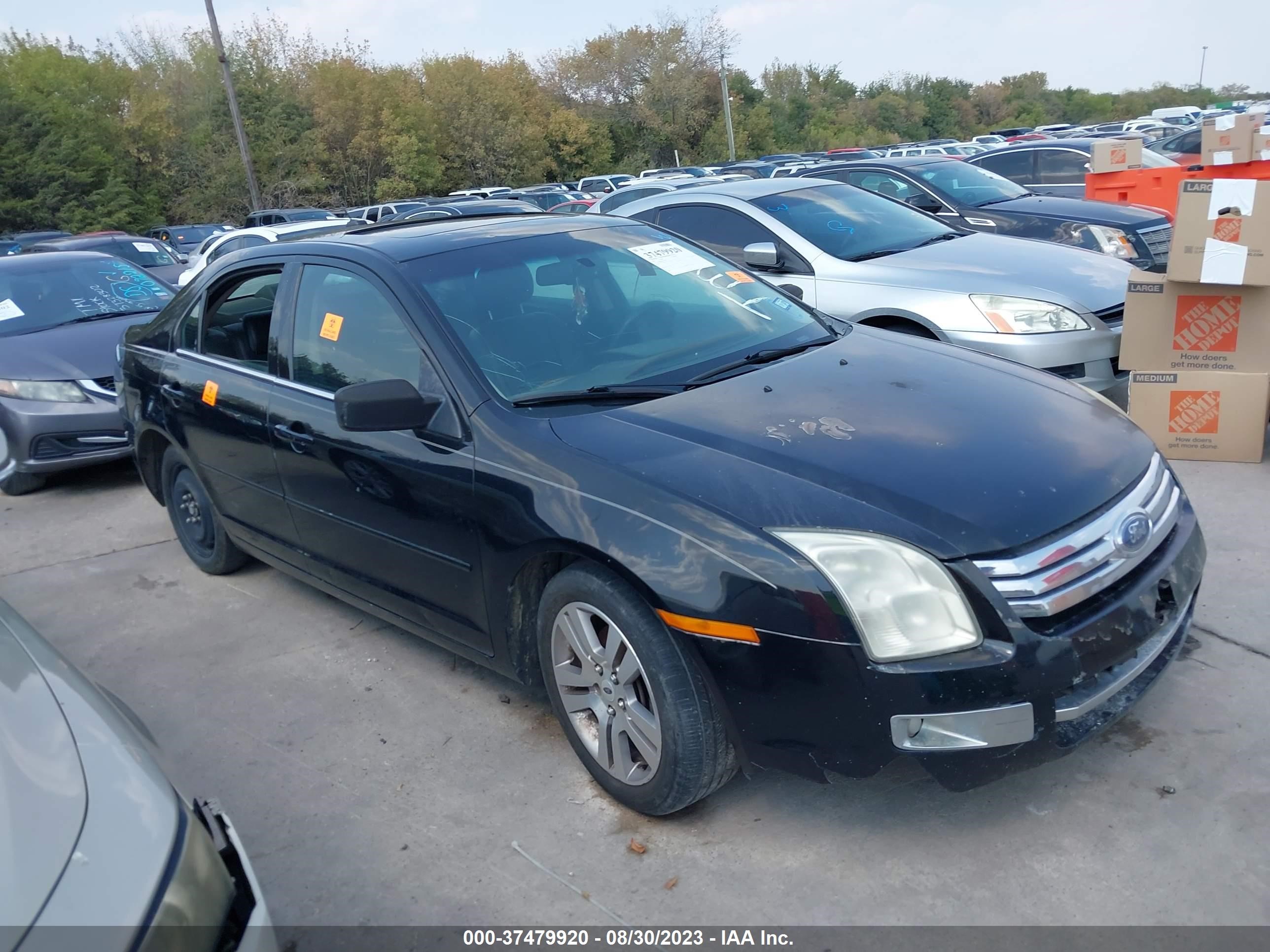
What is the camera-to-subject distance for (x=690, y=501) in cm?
266

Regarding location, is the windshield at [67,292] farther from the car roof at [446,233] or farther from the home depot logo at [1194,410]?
the home depot logo at [1194,410]

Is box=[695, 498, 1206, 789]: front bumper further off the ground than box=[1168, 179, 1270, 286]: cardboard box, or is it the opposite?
box=[1168, 179, 1270, 286]: cardboard box

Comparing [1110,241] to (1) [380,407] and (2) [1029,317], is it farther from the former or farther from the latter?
(1) [380,407]

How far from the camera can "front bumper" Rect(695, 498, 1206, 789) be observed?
7.95 ft

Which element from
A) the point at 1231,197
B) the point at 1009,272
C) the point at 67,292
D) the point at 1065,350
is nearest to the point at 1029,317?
the point at 1065,350

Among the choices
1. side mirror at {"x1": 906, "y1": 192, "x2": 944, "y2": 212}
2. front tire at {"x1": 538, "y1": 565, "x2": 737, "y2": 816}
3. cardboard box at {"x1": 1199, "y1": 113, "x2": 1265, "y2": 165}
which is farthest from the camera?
cardboard box at {"x1": 1199, "y1": 113, "x2": 1265, "y2": 165}

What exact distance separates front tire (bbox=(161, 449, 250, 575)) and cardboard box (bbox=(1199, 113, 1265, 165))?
9750 mm

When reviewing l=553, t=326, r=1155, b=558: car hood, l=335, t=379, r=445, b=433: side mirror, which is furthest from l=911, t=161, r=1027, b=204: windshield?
l=335, t=379, r=445, b=433: side mirror

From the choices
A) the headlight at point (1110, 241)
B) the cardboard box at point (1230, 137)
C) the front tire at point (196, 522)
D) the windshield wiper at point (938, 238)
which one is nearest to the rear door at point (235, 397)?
the front tire at point (196, 522)

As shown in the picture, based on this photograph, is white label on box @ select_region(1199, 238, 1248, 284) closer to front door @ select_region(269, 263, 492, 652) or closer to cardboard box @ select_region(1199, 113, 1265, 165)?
front door @ select_region(269, 263, 492, 652)

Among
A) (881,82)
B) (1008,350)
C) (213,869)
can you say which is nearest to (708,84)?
(881,82)

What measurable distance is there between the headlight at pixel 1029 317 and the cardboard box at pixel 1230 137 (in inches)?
239

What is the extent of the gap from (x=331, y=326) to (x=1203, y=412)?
422 centimetres

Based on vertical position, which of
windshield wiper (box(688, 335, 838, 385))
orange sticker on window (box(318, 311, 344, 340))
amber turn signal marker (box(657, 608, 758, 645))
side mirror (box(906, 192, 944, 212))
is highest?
orange sticker on window (box(318, 311, 344, 340))
